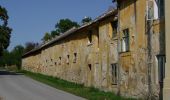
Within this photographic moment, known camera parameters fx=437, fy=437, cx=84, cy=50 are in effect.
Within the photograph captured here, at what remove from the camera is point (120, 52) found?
2902 centimetres

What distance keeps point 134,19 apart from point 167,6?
7.48 m

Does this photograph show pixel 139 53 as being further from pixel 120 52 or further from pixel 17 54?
pixel 17 54

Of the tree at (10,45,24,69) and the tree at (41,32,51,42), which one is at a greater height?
the tree at (41,32,51,42)

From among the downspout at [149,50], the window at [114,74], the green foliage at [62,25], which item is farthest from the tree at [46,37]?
the downspout at [149,50]

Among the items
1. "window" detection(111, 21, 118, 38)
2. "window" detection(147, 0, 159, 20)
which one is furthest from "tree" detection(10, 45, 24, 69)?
"window" detection(147, 0, 159, 20)

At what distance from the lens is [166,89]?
60.1 feet

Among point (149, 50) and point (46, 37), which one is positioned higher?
point (46, 37)

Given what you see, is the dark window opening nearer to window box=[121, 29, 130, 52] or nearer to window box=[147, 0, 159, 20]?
window box=[121, 29, 130, 52]

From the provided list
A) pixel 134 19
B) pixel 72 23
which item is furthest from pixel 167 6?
pixel 72 23

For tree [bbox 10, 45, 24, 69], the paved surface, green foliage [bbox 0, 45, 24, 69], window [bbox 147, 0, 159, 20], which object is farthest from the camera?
green foliage [bbox 0, 45, 24, 69]

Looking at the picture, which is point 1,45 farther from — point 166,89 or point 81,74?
point 166,89

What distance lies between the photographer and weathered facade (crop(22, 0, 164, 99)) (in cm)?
2372

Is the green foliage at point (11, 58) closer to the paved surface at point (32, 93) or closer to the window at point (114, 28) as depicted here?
the paved surface at point (32, 93)

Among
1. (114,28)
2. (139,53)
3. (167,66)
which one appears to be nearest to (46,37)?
(114,28)
